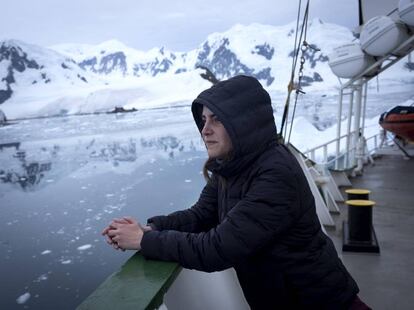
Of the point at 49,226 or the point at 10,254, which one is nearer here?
the point at 10,254

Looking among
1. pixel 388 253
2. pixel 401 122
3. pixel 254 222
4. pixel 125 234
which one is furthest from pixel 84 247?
pixel 254 222

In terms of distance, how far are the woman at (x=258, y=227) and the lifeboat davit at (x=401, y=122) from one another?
8.00 meters

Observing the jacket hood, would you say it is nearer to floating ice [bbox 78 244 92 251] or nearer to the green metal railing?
the green metal railing

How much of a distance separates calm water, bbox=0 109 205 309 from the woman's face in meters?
14.4

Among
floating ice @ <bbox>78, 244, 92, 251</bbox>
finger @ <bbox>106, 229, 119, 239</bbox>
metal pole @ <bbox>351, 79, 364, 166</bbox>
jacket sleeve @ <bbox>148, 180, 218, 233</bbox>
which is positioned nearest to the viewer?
finger @ <bbox>106, 229, 119, 239</bbox>

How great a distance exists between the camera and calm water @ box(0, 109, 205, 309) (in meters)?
16.7

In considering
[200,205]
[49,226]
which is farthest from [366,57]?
[49,226]

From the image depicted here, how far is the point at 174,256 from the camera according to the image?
40.8 inches

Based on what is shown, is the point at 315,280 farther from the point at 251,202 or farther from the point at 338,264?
the point at 251,202

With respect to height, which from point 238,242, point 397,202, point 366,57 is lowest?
point 397,202

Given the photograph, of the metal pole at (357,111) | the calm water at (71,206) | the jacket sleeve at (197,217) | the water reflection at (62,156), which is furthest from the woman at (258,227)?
the water reflection at (62,156)

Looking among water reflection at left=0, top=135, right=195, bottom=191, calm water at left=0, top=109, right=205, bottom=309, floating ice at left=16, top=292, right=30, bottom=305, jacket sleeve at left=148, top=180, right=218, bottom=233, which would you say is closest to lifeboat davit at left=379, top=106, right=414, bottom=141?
jacket sleeve at left=148, top=180, right=218, bottom=233

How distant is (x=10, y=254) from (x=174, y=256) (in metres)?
Result: 21.0

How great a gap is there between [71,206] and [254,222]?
98.7ft
